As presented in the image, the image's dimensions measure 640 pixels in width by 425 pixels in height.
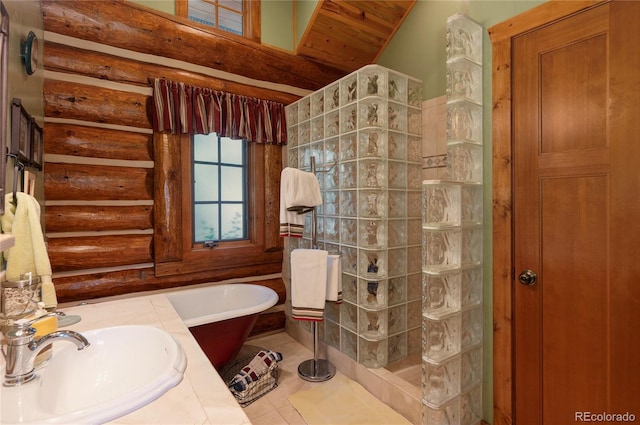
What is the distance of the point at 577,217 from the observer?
4.67 ft

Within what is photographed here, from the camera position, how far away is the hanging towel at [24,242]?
1.18 meters

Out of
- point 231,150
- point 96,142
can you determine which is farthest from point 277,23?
point 96,142

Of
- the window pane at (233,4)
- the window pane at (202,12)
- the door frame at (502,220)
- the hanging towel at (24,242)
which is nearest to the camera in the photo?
the hanging towel at (24,242)

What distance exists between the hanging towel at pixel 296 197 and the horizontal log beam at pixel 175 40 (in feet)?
3.92

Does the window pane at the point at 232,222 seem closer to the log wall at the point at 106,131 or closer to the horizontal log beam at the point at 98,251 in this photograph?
the log wall at the point at 106,131

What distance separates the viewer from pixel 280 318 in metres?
3.10

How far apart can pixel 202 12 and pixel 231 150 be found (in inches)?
47.9

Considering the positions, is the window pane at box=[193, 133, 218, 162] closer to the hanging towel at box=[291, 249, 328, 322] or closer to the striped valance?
the striped valance

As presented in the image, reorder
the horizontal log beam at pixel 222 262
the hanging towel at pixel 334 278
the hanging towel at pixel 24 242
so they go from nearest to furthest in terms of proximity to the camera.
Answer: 1. the hanging towel at pixel 24 242
2. the hanging towel at pixel 334 278
3. the horizontal log beam at pixel 222 262

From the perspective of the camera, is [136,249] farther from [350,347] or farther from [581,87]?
[581,87]

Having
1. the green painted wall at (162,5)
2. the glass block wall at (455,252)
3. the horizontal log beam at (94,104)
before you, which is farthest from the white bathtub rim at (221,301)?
the green painted wall at (162,5)

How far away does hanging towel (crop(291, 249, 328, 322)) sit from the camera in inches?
90.3

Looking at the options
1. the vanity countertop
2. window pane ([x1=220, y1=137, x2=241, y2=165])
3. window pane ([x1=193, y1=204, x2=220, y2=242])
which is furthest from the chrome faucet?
A: window pane ([x1=220, y1=137, x2=241, y2=165])

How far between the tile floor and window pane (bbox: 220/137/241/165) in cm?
172
